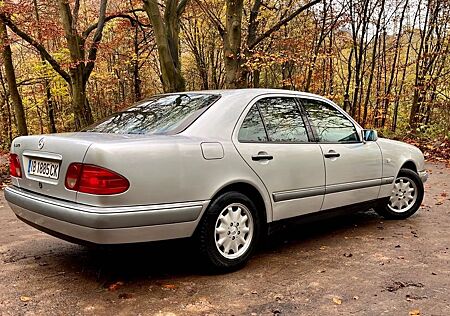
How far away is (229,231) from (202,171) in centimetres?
60

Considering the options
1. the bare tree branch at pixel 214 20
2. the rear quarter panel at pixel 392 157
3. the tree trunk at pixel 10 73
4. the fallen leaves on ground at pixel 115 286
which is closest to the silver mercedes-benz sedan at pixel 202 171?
the rear quarter panel at pixel 392 157

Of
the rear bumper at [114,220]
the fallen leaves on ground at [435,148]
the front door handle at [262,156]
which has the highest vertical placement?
the front door handle at [262,156]

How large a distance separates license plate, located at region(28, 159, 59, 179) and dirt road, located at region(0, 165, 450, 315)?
74cm

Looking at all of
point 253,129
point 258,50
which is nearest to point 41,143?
point 253,129

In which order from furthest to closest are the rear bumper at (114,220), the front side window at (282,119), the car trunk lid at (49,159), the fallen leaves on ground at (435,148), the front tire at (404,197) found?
the fallen leaves on ground at (435,148)
the front tire at (404,197)
the front side window at (282,119)
the car trunk lid at (49,159)
the rear bumper at (114,220)

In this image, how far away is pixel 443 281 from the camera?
3.21 meters

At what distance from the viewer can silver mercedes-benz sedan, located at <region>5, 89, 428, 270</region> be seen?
2.82m

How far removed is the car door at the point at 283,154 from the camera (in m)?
3.57

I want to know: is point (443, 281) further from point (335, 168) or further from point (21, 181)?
point (21, 181)

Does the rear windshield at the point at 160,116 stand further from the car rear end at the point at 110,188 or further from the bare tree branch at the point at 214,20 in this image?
the bare tree branch at the point at 214,20

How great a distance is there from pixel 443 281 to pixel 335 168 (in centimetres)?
143

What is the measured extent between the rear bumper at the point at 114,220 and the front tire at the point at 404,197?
118 inches

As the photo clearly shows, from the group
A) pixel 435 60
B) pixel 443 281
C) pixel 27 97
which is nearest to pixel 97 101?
pixel 27 97

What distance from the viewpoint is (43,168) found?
125 inches
